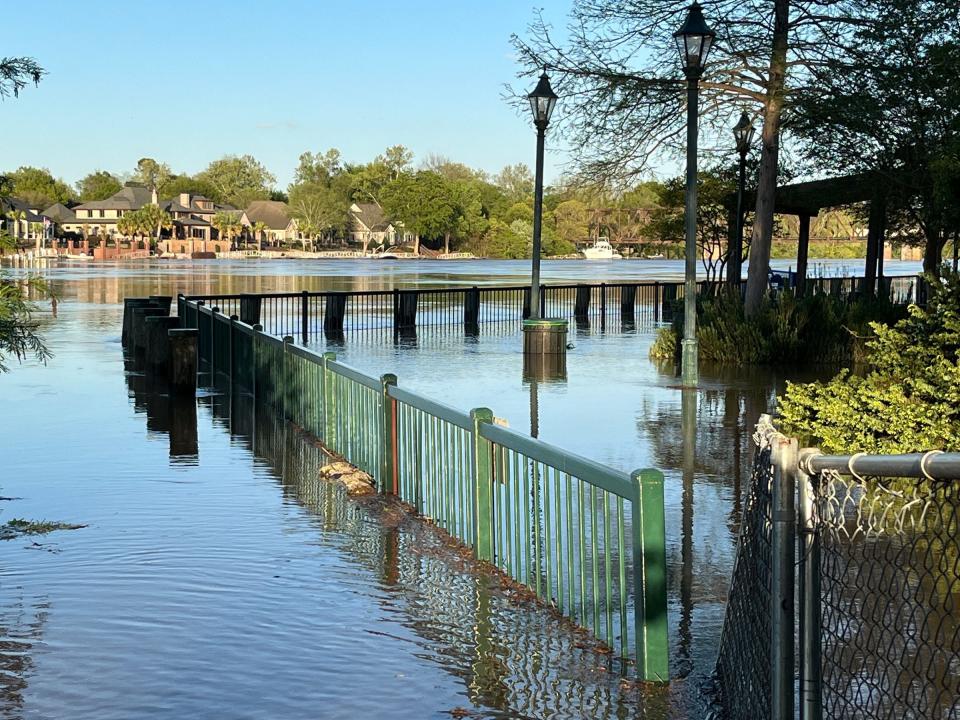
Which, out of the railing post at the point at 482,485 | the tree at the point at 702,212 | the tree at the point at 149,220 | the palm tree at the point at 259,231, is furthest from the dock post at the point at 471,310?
the palm tree at the point at 259,231

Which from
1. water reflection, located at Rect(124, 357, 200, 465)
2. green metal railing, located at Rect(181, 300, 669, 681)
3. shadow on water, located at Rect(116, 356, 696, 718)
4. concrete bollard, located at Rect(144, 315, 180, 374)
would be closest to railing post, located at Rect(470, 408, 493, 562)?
green metal railing, located at Rect(181, 300, 669, 681)

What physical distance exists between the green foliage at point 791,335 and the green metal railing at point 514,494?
968 centimetres

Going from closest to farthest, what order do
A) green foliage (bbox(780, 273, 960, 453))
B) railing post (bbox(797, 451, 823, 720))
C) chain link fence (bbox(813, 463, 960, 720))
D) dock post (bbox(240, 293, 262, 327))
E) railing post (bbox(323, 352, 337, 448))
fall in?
1. railing post (bbox(797, 451, 823, 720))
2. chain link fence (bbox(813, 463, 960, 720))
3. green foliage (bbox(780, 273, 960, 453))
4. railing post (bbox(323, 352, 337, 448))
5. dock post (bbox(240, 293, 262, 327))

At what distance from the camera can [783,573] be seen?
4.44 m

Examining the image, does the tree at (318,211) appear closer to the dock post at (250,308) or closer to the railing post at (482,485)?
the dock post at (250,308)

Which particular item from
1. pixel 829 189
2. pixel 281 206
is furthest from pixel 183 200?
pixel 829 189

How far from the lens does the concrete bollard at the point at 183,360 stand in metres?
17.8

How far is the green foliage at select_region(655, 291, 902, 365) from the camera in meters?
22.0

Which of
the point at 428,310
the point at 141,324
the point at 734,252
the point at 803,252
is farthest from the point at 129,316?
the point at 428,310

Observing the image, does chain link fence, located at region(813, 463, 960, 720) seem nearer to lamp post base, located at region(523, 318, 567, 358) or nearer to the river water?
the river water

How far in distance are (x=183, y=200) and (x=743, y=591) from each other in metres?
185

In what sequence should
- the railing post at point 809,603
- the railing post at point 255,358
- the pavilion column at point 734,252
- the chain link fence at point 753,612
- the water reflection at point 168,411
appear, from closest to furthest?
the railing post at point 809,603
the chain link fence at point 753,612
the water reflection at point 168,411
the railing post at point 255,358
the pavilion column at point 734,252

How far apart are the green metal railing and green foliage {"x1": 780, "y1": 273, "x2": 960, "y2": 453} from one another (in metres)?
2.13

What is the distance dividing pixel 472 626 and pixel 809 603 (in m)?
3.31
